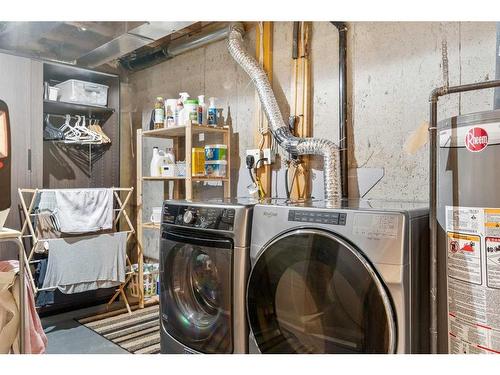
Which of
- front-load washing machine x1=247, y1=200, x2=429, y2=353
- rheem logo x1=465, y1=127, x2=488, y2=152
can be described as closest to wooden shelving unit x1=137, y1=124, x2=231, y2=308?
front-load washing machine x1=247, y1=200, x2=429, y2=353

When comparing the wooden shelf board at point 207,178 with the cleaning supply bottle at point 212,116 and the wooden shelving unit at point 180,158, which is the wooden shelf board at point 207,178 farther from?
the cleaning supply bottle at point 212,116

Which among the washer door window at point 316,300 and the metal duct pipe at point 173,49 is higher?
the metal duct pipe at point 173,49

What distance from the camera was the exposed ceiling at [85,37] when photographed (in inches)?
103

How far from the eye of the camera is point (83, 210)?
280 centimetres

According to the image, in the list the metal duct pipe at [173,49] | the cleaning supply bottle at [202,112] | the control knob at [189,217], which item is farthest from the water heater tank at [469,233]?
the metal duct pipe at [173,49]

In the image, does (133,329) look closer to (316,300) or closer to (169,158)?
(169,158)

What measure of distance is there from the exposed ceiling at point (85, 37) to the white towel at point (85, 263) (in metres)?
1.51

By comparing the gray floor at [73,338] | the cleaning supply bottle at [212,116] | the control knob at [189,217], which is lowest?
the gray floor at [73,338]

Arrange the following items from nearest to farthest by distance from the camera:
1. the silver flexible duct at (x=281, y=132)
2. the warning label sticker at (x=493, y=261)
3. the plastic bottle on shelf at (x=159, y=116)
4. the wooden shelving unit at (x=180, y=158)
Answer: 1. the warning label sticker at (x=493, y=261)
2. the silver flexible duct at (x=281, y=132)
3. the wooden shelving unit at (x=180, y=158)
4. the plastic bottle on shelf at (x=159, y=116)

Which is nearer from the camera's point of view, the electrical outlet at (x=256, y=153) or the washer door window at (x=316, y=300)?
the washer door window at (x=316, y=300)

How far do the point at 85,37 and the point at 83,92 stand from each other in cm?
46

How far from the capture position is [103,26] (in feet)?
9.20

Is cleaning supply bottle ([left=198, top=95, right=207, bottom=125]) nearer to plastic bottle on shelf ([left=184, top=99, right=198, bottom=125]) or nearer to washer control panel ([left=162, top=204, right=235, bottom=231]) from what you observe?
plastic bottle on shelf ([left=184, top=99, right=198, bottom=125])
